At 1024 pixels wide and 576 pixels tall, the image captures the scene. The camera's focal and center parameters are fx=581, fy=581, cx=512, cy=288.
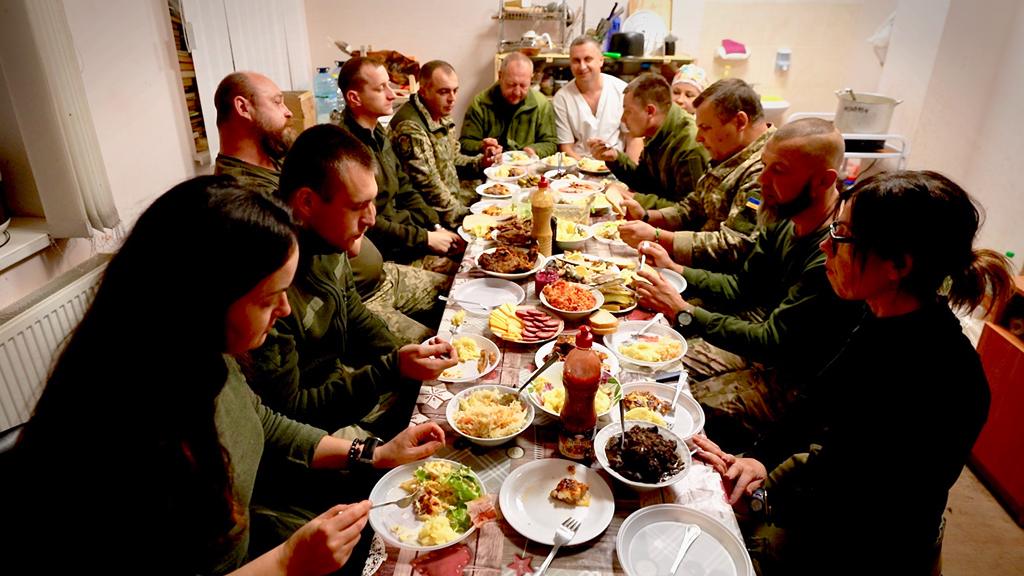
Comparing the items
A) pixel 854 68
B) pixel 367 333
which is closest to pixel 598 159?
pixel 367 333

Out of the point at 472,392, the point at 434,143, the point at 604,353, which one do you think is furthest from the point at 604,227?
the point at 472,392

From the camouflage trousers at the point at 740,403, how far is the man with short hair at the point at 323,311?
4.12 feet

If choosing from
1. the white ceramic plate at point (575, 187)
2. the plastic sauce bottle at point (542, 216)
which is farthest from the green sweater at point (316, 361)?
the white ceramic plate at point (575, 187)

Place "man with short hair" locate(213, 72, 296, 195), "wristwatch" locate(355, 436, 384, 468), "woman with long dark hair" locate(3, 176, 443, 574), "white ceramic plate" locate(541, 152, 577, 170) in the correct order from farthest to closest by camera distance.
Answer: "white ceramic plate" locate(541, 152, 577, 170)
"man with short hair" locate(213, 72, 296, 195)
"wristwatch" locate(355, 436, 384, 468)
"woman with long dark hair" locate(3, 176, 443, 574)

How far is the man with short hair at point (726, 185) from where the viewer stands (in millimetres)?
3252

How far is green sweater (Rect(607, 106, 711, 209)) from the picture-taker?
430 cm

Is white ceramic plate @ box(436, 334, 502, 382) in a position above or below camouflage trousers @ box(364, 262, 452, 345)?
above

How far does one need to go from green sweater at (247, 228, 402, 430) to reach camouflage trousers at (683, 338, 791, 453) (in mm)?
1390

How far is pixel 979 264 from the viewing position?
166 cm

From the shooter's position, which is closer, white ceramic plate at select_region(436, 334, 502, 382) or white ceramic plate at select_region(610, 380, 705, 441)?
white ceramic plate at select_region(610, 380, 705, 441)

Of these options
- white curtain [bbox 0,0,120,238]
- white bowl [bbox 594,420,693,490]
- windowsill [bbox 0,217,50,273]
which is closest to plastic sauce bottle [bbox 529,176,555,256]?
white bowl [bbox 594,420,693,490]

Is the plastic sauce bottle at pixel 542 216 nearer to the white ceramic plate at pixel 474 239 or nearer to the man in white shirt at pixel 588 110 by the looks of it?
the white ceramic plate at pixel 474 239

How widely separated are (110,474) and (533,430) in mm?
1071

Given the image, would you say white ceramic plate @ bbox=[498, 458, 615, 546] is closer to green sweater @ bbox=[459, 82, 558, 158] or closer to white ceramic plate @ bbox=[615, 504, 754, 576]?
white ceramic plate @ bbox=[615, 504, 754, 576]
